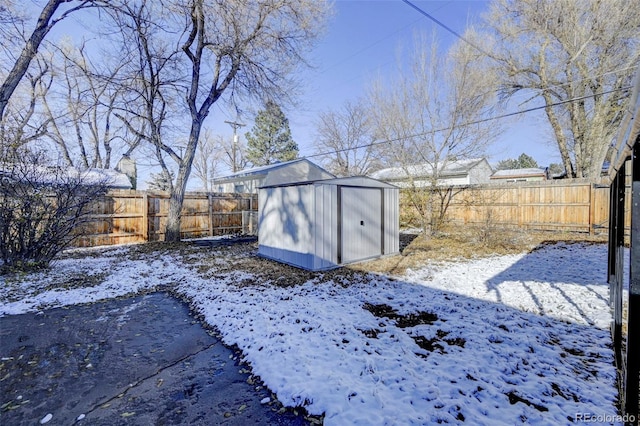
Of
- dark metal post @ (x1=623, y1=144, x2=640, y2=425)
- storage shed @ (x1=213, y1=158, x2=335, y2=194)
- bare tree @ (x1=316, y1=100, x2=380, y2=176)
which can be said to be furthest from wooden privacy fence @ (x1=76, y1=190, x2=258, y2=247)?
dark metal post @ (x1=623, y1=144, x2=640, y2=425)

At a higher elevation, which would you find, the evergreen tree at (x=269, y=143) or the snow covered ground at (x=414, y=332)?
the evergreen tree at (x=269, y=143)

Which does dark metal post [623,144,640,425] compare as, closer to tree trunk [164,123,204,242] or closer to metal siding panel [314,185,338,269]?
metal siding panel [314,185,338,269]

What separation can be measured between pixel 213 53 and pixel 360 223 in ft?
26.6

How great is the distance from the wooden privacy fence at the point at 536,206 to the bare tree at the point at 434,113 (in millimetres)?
2128

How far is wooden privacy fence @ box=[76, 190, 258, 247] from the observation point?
957 centimetres

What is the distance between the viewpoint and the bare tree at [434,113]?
9.58 m

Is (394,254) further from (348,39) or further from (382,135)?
(348,39)

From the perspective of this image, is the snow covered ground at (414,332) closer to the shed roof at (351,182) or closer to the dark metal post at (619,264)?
the dark metal post at (619,264)

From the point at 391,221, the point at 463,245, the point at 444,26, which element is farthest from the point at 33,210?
the point at 444,26

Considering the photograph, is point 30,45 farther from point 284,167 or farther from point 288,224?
point 284,167

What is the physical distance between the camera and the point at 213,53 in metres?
10.2

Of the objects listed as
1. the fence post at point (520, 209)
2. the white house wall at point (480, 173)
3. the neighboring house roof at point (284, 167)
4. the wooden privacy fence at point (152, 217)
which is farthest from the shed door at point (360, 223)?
the white house wall at point (480, 173)

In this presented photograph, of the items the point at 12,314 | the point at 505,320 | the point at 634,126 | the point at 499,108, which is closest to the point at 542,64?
the point at 499,108

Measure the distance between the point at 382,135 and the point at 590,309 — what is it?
28.8 feet
